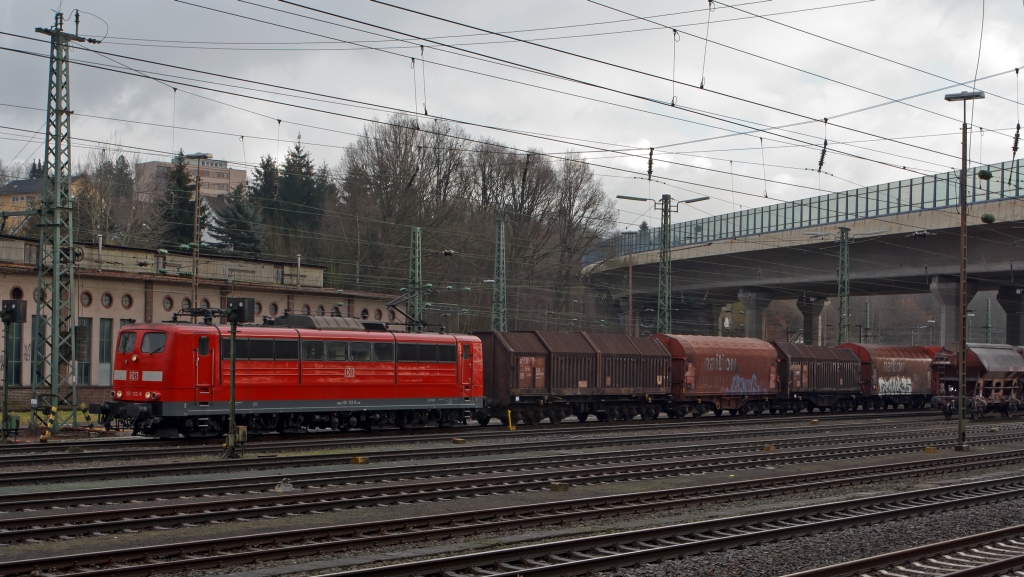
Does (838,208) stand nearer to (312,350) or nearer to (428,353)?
(428,353)

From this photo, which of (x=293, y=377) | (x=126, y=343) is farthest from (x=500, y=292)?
(x=126, y=343)

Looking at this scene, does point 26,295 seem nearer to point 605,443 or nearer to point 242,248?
point 242,248

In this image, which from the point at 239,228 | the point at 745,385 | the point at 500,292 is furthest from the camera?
the point at 239,228

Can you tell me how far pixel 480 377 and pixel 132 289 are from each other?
79.0 feet

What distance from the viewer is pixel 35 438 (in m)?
26.2

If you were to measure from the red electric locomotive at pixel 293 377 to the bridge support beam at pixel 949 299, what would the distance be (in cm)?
3881

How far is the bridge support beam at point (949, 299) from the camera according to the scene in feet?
191

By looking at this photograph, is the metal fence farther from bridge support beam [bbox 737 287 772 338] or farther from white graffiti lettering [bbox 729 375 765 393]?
white graffiti lettering [bbox 729 375 765 393]

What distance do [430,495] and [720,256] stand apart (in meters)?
56.5

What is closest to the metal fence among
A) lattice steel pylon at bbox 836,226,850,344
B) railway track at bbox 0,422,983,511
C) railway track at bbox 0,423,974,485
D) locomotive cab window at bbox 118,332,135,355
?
Answer: lattice steel pylon at bbox 836,226,850,344

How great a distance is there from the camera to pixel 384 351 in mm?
28484

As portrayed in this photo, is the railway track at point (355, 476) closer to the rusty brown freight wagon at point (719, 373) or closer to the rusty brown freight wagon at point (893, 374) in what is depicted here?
the rusty brown freight wagon at point (719, 373)

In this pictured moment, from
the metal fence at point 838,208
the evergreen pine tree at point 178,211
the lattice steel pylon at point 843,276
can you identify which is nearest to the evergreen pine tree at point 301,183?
the evergreen pine tree at point 178,211

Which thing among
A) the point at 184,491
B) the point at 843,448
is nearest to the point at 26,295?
the point at 184,491
